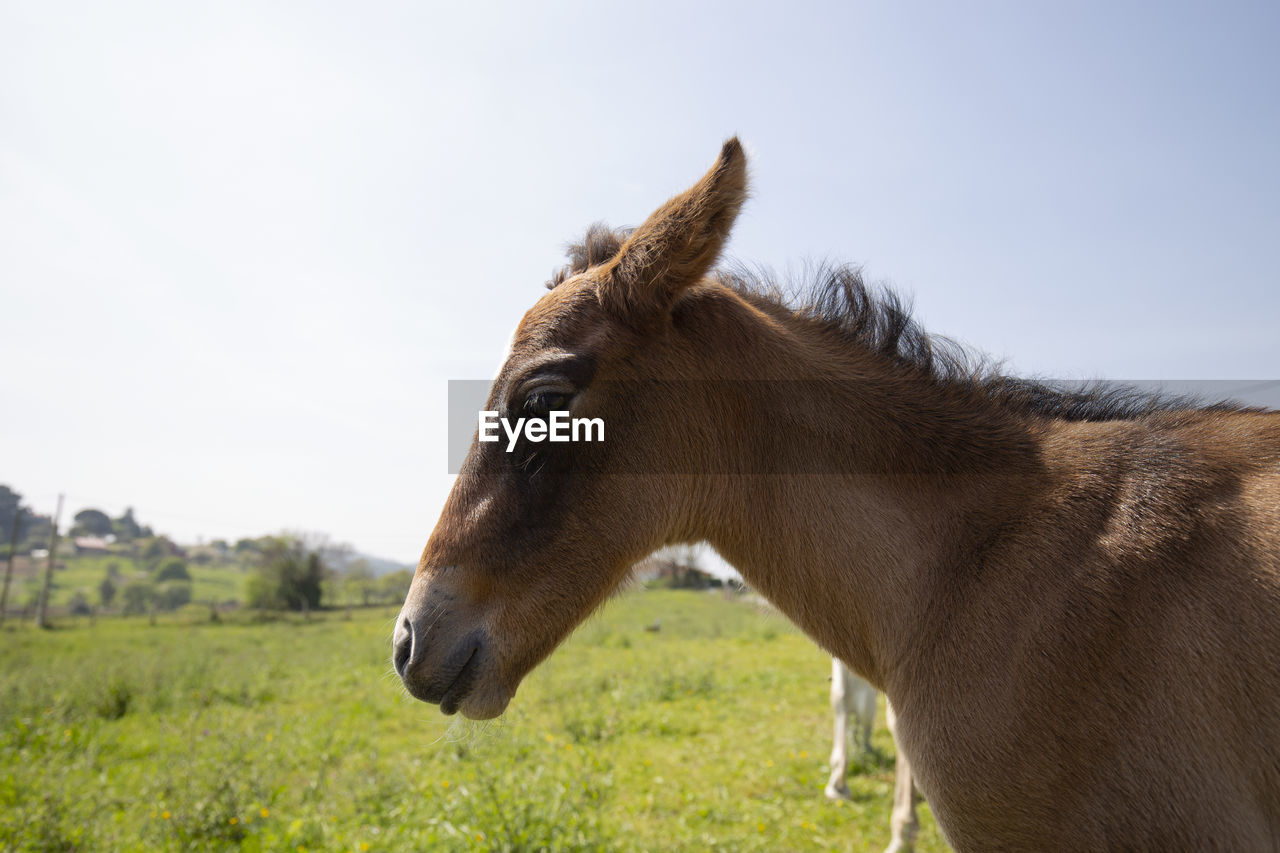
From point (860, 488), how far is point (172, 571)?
278 feet

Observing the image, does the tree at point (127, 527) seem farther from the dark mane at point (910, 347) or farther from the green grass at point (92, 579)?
the dark mane at point (910, 347)

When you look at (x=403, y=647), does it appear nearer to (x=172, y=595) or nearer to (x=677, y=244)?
(x=677, y=244)

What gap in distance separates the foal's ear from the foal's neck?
28cm

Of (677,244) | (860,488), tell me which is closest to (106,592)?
(677,244)

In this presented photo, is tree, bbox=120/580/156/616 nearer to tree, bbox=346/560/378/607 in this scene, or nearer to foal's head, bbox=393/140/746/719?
tree, bbox=346/560/378/607

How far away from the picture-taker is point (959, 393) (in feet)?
8.05

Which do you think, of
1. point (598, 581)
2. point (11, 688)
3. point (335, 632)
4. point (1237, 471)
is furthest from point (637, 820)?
point (335, 632)

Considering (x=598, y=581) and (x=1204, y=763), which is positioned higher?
(x=598, y=581)

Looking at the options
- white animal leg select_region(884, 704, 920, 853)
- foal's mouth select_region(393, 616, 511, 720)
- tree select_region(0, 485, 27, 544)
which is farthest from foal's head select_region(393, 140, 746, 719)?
tree select_region(0, 485, 27, 544)

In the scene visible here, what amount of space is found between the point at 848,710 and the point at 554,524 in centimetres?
631

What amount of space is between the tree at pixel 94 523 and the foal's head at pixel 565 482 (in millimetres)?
121570

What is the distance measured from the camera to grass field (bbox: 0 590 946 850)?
17.0 feet

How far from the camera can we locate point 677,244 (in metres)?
2.21

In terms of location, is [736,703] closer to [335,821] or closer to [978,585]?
[335,821]
